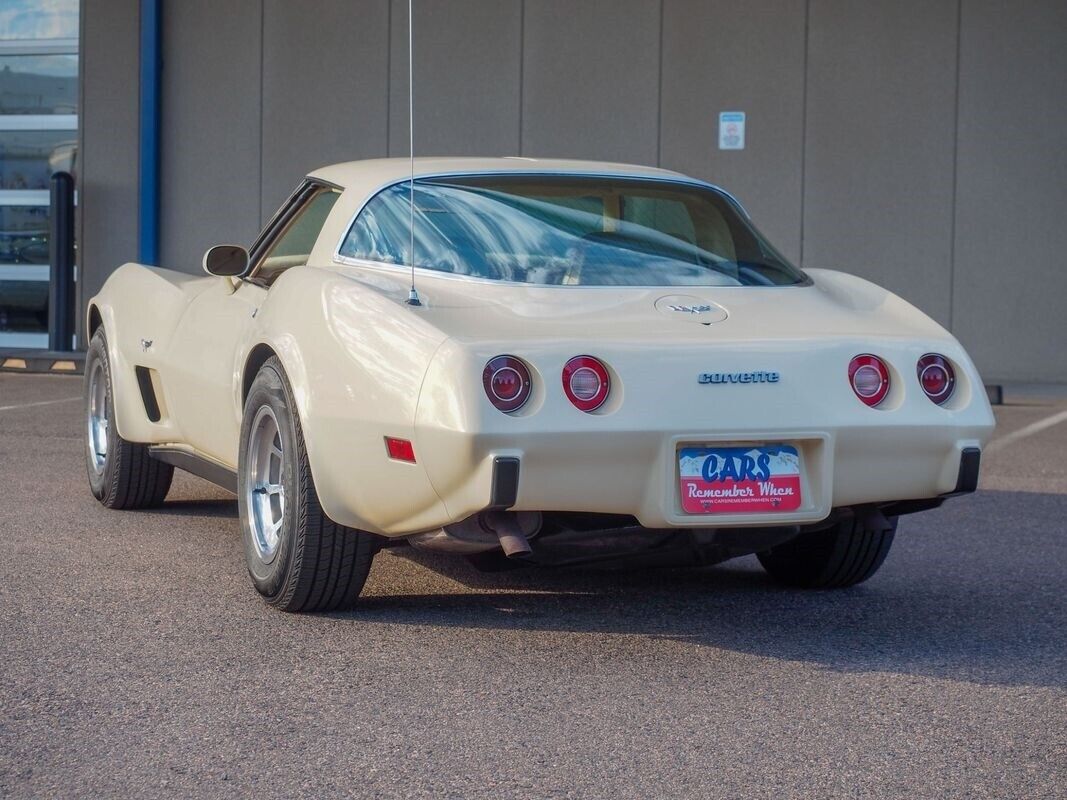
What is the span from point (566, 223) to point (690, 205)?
22.2 inches

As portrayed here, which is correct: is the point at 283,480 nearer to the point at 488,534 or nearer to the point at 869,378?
the point at 488,534

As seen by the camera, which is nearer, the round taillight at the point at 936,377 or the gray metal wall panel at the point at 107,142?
the round taillight at the point at 936,377

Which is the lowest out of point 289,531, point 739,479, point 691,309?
point 289,531

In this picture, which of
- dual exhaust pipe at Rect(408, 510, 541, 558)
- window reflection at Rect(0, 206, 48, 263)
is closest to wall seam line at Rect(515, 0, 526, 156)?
window reflection at Rect(0, 206, 48, 263)

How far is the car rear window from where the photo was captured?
460 centimetres

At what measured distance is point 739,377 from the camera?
4078mm

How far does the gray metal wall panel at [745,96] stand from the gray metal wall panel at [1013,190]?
4.79 ft

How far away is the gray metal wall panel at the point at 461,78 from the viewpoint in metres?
14.6

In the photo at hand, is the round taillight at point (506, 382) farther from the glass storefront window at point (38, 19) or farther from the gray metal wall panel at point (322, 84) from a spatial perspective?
the glass storefront window at point (38, 19)

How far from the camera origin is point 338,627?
14.5ft

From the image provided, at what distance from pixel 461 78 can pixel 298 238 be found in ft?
31.4

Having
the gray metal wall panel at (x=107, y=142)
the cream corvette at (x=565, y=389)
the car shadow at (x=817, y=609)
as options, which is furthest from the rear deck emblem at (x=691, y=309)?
the gray metal wall panel at (x=107, y=142)

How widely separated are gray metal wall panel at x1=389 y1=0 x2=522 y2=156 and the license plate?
35.3ft

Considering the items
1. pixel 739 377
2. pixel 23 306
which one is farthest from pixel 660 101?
pixel 739 377
